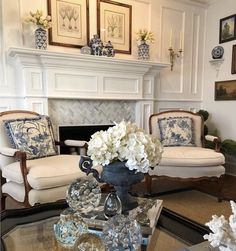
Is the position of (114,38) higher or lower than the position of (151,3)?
lower

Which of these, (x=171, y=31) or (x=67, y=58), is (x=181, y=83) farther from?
(x=67, y=58)

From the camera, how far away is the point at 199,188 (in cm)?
285

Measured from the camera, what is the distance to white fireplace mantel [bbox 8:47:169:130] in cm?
261

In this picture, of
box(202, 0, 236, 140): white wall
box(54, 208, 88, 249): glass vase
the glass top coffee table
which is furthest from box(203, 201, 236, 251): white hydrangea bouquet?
box(202, 0, 236, 140): white wall

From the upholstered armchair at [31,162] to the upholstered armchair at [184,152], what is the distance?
865 mm

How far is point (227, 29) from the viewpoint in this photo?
3.52 m

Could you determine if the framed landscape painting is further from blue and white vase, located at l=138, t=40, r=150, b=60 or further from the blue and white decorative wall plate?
blue and white vase, located at l=138, t=40, r=150, b=60

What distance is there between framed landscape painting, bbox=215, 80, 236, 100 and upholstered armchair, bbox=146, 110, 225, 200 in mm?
888

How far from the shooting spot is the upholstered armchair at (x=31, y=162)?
66.7 inches

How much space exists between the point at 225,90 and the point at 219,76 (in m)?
0.26

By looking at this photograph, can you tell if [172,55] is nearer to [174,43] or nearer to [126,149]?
[174,43]

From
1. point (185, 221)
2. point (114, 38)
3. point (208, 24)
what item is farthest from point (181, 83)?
point (185, 221)

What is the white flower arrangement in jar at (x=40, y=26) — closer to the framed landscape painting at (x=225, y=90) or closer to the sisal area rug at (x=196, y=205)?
the sisal area rug at (x=196, y=205)

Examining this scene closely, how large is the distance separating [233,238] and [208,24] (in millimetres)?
3917
